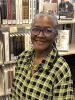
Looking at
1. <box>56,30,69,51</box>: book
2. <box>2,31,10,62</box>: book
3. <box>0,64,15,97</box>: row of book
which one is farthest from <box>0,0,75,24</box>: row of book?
<box>0,64,15,97</box>: row of book

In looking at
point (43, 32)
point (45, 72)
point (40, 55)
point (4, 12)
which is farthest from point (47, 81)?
point (4, 12)

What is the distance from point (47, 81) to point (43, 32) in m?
0.30

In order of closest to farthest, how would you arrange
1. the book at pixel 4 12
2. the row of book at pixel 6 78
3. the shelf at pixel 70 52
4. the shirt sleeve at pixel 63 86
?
the shirt sleeve at pixel 63 86, the book at pixel 4 12, the row of book at pixel 6 78, the shelf at pixel 70 52

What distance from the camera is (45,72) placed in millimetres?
1397

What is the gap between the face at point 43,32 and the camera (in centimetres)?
137

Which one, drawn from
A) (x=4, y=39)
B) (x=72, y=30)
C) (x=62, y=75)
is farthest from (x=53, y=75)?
(x=72, y=30)

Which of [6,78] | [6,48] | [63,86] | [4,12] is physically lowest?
[6,78]

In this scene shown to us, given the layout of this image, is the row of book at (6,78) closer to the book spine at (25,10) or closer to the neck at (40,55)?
the book spine at (25,10)

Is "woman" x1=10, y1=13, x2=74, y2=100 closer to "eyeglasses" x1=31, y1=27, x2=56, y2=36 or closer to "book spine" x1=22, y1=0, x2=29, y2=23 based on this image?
"eyeglasses" x1=31, y1=27, x2=56, y2=36

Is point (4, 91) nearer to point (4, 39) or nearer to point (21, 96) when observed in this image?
point (4, 39)

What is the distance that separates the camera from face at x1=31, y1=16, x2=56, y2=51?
137cm

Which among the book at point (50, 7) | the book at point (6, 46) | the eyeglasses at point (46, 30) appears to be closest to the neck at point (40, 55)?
the eyeglasses at point (46, 30)

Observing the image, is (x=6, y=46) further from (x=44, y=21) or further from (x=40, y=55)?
(x=44, y=21)

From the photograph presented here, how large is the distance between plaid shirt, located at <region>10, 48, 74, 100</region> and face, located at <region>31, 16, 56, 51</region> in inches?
3.3
